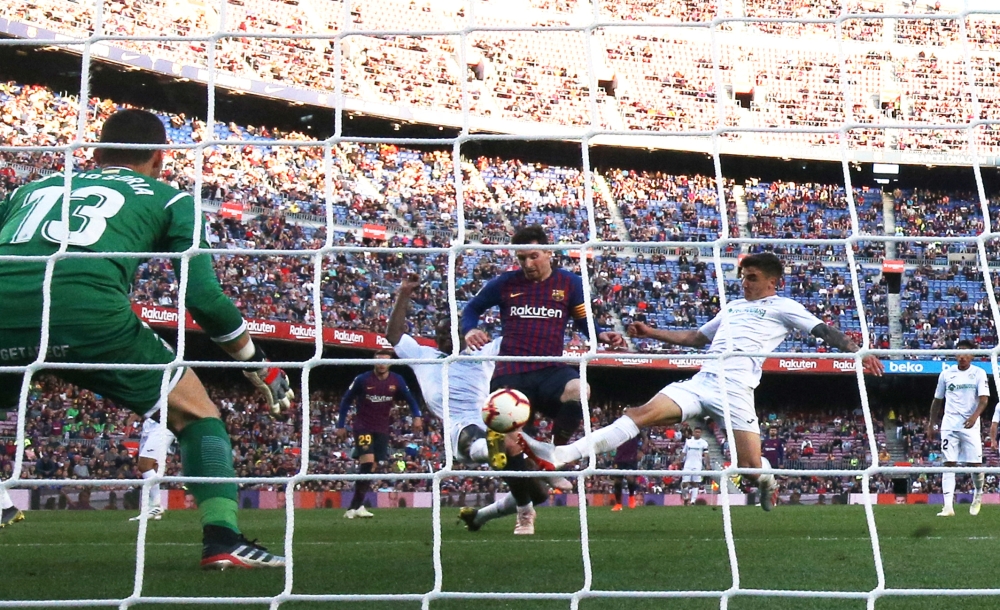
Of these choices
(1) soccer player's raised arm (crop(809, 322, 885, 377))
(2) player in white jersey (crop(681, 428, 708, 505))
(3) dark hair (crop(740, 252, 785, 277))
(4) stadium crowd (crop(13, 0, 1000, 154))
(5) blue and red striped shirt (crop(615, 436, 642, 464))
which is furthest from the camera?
(4) stadium crowd (crop(13, 0, 1000, 154))

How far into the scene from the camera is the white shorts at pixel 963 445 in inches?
399

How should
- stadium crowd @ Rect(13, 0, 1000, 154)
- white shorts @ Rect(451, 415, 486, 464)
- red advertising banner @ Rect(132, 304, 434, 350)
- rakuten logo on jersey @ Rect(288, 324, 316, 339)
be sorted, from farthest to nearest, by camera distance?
stadium crowd @ Rect(13, 0, 1000, 154)
rakuten logo on jersey @ Rect(288, 324, 316, 339)
red advertising banner @ Rect(132, 304, 434, 350)
white shorts @ Rect(451, 415, 486, 464)

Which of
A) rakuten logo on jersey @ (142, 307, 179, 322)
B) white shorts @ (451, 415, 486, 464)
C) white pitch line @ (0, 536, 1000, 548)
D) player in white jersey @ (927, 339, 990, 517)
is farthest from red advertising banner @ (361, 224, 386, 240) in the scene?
white pitch line @ (0, 536, 1000, 548)

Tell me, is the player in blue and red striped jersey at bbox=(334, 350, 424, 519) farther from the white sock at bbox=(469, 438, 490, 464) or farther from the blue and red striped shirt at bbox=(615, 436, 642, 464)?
the white sock at bbox=(469, 438, 490, 464)

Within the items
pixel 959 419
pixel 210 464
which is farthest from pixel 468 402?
pixel 959 419

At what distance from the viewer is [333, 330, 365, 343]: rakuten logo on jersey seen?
18594mm

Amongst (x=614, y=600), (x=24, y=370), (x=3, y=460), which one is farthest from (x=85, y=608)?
(x=3, y=460)

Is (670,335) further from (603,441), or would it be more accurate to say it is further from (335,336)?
(335,336)

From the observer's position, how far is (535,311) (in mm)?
6777

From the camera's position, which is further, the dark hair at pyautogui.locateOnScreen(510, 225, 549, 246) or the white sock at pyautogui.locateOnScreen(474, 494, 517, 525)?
the white sock at pyautogui.locateOnScreen(474, 494, 517, 525)

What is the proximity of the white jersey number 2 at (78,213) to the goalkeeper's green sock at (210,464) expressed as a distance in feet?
2.39

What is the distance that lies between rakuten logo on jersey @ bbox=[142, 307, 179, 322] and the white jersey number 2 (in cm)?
1318

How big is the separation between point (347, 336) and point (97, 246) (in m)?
15.0

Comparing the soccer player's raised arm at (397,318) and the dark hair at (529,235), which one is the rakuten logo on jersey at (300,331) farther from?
the dark hair at (529,235)
